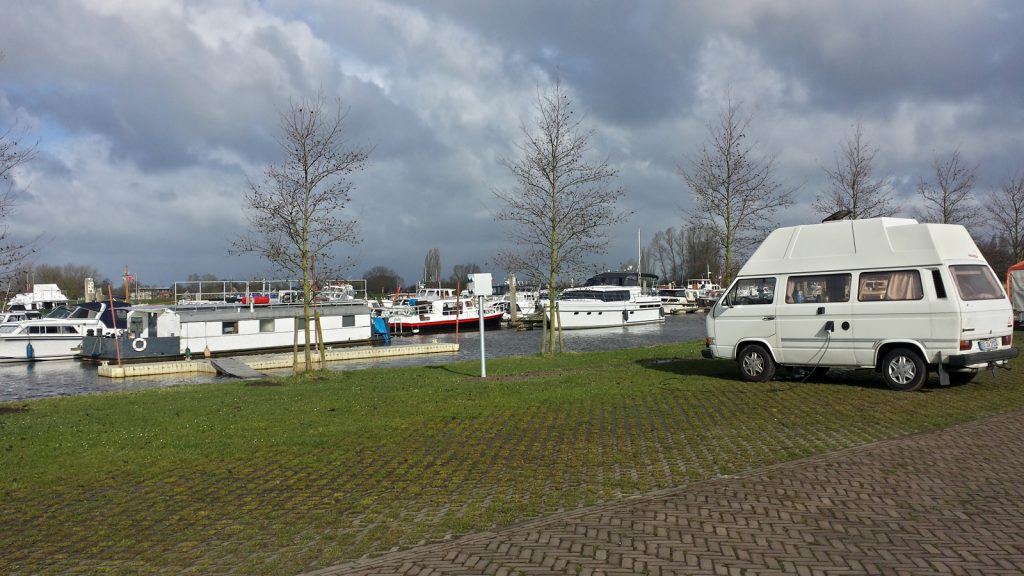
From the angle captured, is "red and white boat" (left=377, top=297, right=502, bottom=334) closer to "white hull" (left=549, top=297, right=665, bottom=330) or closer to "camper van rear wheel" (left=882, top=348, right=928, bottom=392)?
"white hull" (left=549, top=297, right=665, bottom=330)

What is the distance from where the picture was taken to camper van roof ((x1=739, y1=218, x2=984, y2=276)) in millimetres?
12234

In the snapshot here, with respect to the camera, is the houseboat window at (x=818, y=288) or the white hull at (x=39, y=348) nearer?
the houseboat window at (x=818, y=288)

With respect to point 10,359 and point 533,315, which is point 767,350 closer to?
point 10,359

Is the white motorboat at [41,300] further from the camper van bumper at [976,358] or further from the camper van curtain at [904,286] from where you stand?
the camper van bumper at [976,358]

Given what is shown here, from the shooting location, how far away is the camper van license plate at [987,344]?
1193 cm

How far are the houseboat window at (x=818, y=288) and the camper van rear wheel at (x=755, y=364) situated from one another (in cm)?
116

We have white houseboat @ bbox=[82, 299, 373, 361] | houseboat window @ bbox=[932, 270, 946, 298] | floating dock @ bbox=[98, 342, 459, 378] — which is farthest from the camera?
white houseboat @ bbox=[82, 299, 373, 361]

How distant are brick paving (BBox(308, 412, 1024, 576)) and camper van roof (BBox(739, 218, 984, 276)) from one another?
5.74 metres

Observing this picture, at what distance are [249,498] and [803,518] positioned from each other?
497cm

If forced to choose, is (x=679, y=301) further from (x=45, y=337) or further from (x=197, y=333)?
(x=45, y=337)

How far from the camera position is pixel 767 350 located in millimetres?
14172

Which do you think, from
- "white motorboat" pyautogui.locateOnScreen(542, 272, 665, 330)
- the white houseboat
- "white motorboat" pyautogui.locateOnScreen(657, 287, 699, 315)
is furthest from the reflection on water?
"white motorboat" pyautogui.locateOnScreen(657, 287, 699, 315)

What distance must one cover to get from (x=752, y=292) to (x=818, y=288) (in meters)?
1.33

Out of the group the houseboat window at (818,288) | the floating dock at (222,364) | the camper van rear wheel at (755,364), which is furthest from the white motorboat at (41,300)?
the houseboat window at (818,288)
